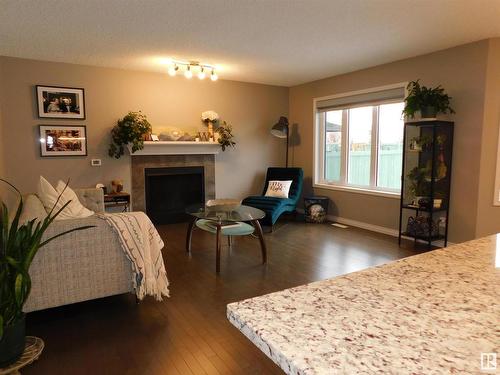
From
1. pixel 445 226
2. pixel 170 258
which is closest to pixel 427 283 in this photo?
pixel 170 258

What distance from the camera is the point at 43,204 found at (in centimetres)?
281

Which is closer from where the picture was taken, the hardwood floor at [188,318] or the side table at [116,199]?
the hardwood floor at [188,318]

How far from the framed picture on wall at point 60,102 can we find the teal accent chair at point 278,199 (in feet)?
9.10

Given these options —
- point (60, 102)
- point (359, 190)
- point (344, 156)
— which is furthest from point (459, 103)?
point (60, 102)

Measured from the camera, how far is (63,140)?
479 centimetres

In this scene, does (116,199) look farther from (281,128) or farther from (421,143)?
(421,143)

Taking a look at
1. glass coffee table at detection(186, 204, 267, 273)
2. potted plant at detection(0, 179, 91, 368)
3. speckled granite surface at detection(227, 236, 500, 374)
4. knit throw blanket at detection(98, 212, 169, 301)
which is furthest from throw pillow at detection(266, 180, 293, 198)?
speckled granite surface at detection(227, 236, 500, 374)

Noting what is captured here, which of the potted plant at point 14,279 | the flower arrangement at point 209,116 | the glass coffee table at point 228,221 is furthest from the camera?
the flower arrangement at point 209,116

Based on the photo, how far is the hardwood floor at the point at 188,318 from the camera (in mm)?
2037

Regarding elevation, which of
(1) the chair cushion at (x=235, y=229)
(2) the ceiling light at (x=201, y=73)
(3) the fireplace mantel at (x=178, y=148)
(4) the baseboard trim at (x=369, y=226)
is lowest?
(4) the baseboard trim at (x=369, y=226)

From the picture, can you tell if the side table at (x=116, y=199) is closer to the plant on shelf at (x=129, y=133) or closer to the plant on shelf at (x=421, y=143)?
the plant on shelf at (x=129, y=133)

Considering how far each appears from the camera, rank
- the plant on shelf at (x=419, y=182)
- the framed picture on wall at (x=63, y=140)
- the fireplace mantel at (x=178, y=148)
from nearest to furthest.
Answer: the plant on shelf at (x=419, y=182) < the framed picture on wall at (x=63, y=140) < the fireplace mantel at (x=178, y=148)

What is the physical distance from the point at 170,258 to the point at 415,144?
329 centimetres

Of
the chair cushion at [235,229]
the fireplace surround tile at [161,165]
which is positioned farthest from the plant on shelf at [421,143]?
the fireplace surround tile at [161,165]
